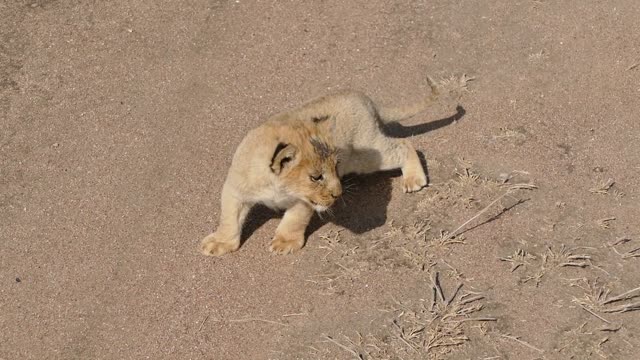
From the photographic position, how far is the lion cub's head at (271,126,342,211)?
602cm

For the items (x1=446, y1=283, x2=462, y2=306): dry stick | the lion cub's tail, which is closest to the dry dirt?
(x1=446, y1=283, x2=462, y2=306): dry stick

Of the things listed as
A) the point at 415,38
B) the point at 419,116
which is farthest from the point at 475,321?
the point at 415,38

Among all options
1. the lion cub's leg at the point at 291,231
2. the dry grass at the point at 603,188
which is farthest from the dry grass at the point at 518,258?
the lion cub's leg at the point at 291,231

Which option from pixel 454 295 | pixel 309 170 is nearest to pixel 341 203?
pixel 309 170

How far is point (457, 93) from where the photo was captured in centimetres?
840

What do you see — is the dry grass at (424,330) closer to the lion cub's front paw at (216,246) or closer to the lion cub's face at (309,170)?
the lion cub's face at (309,170)

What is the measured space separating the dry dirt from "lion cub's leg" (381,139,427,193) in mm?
219

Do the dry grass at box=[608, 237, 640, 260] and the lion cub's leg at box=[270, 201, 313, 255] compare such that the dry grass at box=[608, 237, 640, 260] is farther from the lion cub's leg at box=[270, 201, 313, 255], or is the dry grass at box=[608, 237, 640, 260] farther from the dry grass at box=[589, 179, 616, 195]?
the lion cub's leg at box=[270, 201, 313, 255]

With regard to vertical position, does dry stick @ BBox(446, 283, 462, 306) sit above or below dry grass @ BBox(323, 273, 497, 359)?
above

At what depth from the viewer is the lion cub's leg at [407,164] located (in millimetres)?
7219

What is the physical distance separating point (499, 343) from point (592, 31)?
4955 mm

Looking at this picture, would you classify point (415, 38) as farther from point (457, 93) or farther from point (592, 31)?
point (592, 31)

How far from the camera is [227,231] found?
667cm

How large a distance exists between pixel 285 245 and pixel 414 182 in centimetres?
148
